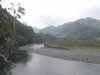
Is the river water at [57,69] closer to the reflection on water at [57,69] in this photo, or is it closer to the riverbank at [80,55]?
the reflection on water at [57,69]

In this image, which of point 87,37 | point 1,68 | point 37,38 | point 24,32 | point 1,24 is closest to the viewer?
point 1,24

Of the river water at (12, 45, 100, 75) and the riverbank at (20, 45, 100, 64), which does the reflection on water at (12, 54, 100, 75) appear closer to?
the river water at (12, 45, 100, 75)

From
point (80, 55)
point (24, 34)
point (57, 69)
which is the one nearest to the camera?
point (57, 69)

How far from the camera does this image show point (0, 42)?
10.6ft

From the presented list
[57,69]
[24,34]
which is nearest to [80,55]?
[57,69]

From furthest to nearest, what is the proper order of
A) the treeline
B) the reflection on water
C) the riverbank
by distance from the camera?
the treeline, the riverbank, the reflection on water

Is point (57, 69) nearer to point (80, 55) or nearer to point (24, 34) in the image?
point (80, 55)

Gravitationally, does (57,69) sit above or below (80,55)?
below

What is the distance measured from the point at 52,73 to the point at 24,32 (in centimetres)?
4977

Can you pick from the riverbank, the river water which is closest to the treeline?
the riverbank

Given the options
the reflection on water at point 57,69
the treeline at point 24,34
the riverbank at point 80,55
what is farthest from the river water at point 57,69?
the treeline at point 24,34

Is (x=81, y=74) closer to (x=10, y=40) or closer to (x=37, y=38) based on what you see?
(x=10, y=40)

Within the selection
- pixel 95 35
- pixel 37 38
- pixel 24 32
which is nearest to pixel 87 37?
pixel 95 35

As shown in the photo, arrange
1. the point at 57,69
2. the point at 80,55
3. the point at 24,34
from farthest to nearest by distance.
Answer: the point at 24,34, the point at 80,55, the point at 57,69
